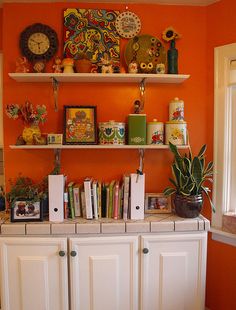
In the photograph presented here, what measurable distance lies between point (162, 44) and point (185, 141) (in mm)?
688

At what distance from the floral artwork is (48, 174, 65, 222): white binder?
81 centimetres

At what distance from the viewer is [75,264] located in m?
1.58

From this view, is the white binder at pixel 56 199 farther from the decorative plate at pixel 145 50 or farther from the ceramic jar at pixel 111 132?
the decorative plate at pixel 145 50

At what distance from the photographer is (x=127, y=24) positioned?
71.3 inches

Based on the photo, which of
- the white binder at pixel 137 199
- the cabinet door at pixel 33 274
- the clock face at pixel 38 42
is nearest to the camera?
the cabinet door at pixel 33 274

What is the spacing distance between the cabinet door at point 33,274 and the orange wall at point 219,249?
1.05 metres

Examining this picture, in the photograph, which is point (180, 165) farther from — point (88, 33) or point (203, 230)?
point (88, 33)

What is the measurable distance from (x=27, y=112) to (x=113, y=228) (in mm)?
899

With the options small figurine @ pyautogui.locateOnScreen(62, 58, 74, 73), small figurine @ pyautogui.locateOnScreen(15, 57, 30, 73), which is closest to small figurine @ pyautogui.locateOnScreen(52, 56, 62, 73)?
small figurine @ pyautogui.locateOnScreen(62, 58, 74, 73)

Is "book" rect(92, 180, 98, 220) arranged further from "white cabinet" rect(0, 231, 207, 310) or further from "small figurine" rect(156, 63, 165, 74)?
"small figurine" rect(156, 63, 165, 74)

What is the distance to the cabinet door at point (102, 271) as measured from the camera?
1584 millimetres

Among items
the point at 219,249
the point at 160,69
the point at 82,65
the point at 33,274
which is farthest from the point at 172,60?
the point at 33,274

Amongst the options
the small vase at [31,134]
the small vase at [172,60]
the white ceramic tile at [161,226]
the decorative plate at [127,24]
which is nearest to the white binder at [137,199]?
the white ceramic tile at [161,226]

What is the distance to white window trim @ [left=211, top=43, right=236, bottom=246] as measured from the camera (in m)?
1.79
